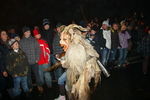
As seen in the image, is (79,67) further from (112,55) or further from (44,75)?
(112,55)

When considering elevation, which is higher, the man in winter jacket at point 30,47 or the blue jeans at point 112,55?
the man in winter jacket at point 30,47

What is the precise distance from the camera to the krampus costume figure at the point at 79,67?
4328mm

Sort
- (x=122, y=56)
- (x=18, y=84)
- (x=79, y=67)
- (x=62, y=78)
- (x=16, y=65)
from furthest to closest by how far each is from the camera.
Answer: (x=122, y=56)
(x=18, y=84)
(x=16, y=65)
(x=62, y=78)
(x=79, y=67)

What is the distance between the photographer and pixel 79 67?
170 inches

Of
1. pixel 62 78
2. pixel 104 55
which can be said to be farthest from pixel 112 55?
pixel 62 78

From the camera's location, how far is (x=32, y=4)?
11.5m

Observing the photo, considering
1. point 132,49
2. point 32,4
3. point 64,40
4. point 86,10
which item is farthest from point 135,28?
point 64,40

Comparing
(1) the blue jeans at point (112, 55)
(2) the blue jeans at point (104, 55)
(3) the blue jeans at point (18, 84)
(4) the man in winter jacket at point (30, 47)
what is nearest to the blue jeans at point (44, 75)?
(4) the man in winter jacket at point (30, 47)

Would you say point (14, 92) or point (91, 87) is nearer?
point (91, 87)

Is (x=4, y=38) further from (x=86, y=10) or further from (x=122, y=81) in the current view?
(x=86, y=10)

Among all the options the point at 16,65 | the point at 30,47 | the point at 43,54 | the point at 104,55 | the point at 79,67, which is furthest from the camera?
the point at 104,55

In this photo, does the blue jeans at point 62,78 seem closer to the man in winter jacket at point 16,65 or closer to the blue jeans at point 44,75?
the man in winter jacket at point 16,65

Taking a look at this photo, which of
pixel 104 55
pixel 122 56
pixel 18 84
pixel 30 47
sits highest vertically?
pixel 30 47

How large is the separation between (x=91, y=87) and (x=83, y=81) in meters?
0.43
